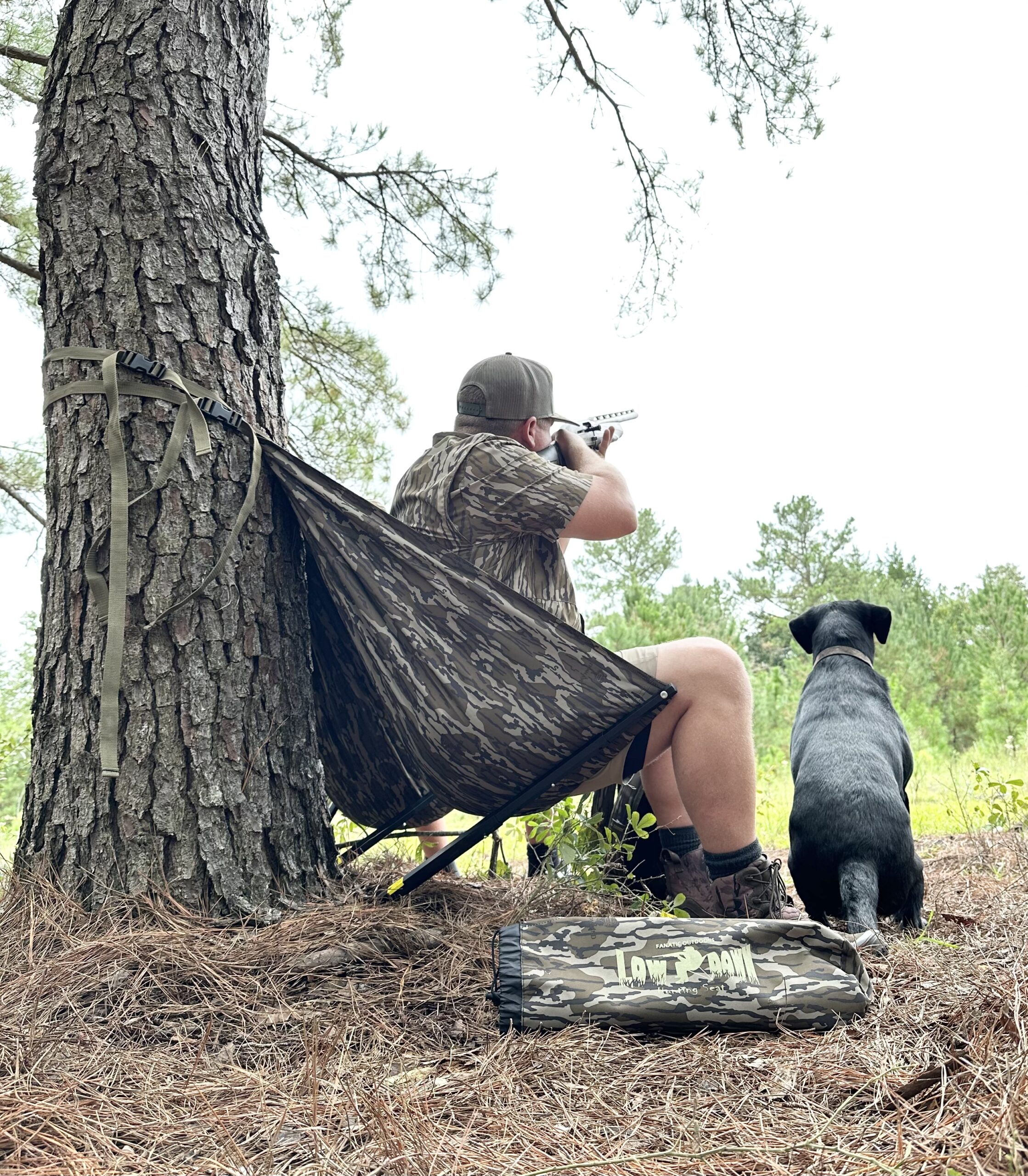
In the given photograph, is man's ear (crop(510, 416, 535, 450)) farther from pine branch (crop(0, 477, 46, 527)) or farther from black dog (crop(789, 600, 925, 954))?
pine branch (crop(0, 477, 46, 527))

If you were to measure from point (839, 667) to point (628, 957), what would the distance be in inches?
62.8

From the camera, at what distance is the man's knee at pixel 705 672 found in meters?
2.16

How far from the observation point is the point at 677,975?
64.7 inches

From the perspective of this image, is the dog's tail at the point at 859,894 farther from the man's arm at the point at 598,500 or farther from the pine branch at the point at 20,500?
the pine branch at the point at 20,500

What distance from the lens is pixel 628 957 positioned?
65.6 inches

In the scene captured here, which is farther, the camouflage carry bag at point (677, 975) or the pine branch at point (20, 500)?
the pine branch at point (20, 500)

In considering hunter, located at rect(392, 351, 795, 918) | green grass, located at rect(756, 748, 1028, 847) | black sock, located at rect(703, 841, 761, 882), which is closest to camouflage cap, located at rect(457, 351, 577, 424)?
hunter, located at rect(392, 351, 795, 918)

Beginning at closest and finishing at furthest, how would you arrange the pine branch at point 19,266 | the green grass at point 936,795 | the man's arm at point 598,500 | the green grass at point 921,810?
the man's arm at point 598,500 < the pine branch at point 19,266 < the green grass at point 921,810 < the green grass at point 936,795

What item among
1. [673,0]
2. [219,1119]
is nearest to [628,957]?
[219,1119]

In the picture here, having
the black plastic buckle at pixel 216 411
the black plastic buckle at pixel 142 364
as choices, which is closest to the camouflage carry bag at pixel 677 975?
the black plastic buckle at pixel 216 411

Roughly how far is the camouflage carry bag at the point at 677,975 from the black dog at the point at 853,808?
19.5 inches

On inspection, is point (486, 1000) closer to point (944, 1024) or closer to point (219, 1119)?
point (219, 1119)

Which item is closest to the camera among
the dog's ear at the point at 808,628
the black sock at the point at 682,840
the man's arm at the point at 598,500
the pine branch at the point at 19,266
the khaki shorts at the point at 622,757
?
the khaki shorts at the point at 622,757

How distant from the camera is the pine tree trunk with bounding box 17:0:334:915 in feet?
6.57
